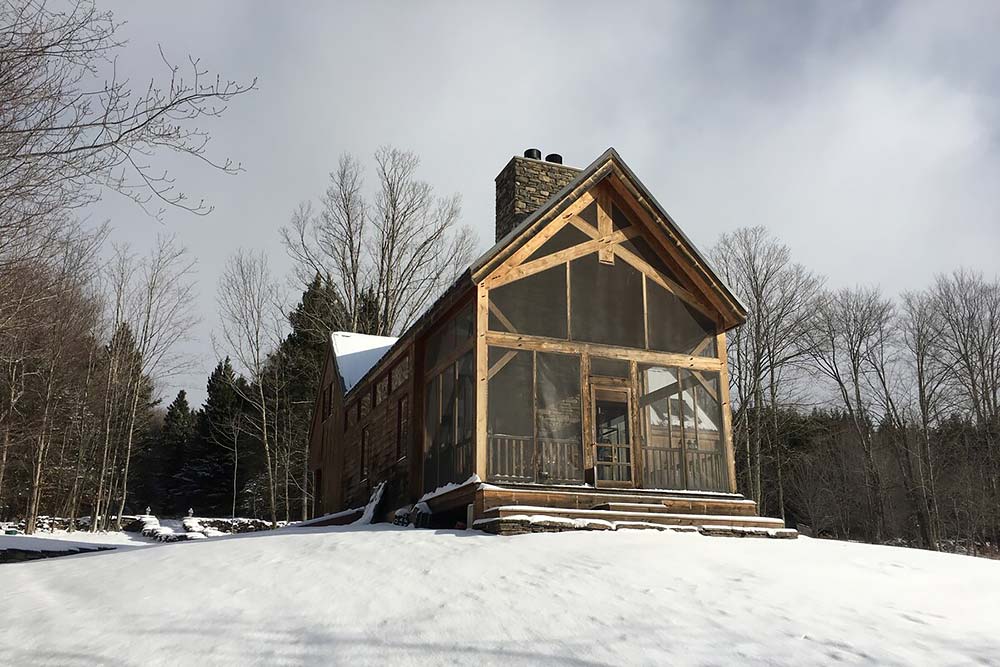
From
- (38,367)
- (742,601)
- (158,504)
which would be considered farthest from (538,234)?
(158,504)

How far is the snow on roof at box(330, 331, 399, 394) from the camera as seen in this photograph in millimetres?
21998

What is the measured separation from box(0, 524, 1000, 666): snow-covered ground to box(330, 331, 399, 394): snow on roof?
39.3ft

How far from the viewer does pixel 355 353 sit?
76.8 ft

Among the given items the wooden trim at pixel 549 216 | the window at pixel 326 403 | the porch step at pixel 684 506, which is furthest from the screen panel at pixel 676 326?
the window at pixel 326 403

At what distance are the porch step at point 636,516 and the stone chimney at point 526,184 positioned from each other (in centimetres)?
695

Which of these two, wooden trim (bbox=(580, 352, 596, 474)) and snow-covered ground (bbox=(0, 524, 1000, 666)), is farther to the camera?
wooden trim (bbox=(580, 352, 596, 474))

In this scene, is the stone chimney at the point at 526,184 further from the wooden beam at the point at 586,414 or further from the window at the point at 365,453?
the window at the point at 365,453

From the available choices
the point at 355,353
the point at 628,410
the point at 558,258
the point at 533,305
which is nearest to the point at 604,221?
the point at 558,258

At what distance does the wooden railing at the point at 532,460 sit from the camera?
12555mm

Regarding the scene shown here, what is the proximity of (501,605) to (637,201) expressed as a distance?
31.4 feet

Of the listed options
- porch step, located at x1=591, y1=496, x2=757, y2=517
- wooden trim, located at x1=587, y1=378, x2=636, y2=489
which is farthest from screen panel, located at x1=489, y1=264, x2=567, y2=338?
porch step, located at x1=591, y1=496, x2=757, y2=517

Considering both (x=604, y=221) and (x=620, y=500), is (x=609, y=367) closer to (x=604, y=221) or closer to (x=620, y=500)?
(x=620, y=500)

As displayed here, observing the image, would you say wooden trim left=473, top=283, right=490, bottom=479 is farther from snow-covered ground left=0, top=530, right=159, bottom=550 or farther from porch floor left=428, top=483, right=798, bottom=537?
snow-covered ground left=0, top=530, right=159, bottom=550

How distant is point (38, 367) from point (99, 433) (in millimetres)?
8398
